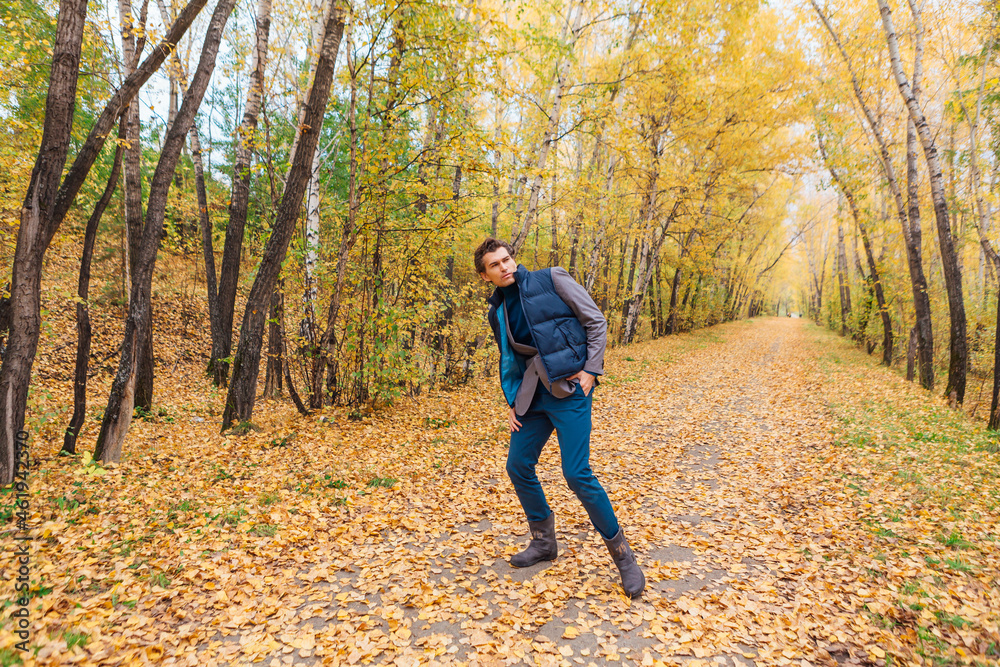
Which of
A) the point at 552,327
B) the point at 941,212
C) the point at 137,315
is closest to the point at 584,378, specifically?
the point at 552,327

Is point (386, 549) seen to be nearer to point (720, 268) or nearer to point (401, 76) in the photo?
point (401, 76)

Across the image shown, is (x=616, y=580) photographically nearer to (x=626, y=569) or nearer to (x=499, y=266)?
(x=626, y=569)

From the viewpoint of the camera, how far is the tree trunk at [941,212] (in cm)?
838

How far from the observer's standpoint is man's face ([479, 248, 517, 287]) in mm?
3109

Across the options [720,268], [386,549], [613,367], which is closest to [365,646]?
[386,549]

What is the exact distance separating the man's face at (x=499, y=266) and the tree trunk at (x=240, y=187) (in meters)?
5.00

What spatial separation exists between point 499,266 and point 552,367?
748 millimetres

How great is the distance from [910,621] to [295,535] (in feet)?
14.0

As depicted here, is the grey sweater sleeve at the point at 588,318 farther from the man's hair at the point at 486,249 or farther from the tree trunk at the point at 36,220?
the tree trunk at the point at 36,220

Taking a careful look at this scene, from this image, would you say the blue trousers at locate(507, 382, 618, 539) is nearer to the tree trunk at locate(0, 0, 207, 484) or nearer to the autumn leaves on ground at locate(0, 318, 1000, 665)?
the autumn leaves on ground at locate(0, 318, 1000, 665)

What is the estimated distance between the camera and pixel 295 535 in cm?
395

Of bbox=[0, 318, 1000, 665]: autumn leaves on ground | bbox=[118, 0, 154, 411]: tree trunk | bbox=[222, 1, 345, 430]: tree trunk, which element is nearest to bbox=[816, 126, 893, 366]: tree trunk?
bbox=[0, 318, 1000, 665]: autumn leaves on ground

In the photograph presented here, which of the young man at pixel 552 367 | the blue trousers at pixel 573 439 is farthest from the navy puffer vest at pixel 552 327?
the blue trousers at pixel 573 439

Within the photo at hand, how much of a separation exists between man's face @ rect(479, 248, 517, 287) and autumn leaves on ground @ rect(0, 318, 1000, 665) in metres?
2.15
